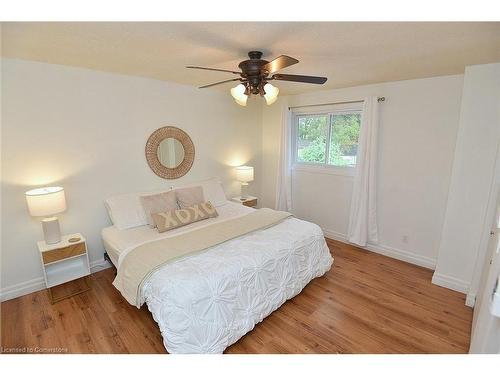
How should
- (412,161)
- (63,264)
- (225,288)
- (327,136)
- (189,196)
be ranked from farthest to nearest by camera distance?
1. (327,136)
2. (189,196)
3. (412,161)
4. (63,264)
5. (225,288)

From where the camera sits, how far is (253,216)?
2.92m

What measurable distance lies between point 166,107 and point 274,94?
1.71 m

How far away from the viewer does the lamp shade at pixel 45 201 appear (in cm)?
215

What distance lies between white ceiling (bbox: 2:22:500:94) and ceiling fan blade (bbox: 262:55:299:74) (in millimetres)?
159

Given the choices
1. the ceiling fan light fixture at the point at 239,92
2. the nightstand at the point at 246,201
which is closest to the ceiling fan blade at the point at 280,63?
the ceiling fan light fixture at the point at 239,92

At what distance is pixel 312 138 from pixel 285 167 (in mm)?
638

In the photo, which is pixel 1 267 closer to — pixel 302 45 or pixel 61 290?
pixel 61 290

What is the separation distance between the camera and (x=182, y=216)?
2752 mm

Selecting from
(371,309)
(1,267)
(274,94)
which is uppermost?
(274,94)

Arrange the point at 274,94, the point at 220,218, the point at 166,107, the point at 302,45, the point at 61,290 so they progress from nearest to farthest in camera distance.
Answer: the point at 302,45
the point at 274,94
the point at 61,290
the point at 220,218
the point at 166,107

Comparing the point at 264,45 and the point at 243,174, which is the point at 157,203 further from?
the point at 264,45

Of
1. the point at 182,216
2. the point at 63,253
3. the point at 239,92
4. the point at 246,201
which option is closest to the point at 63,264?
the point at 63,253
